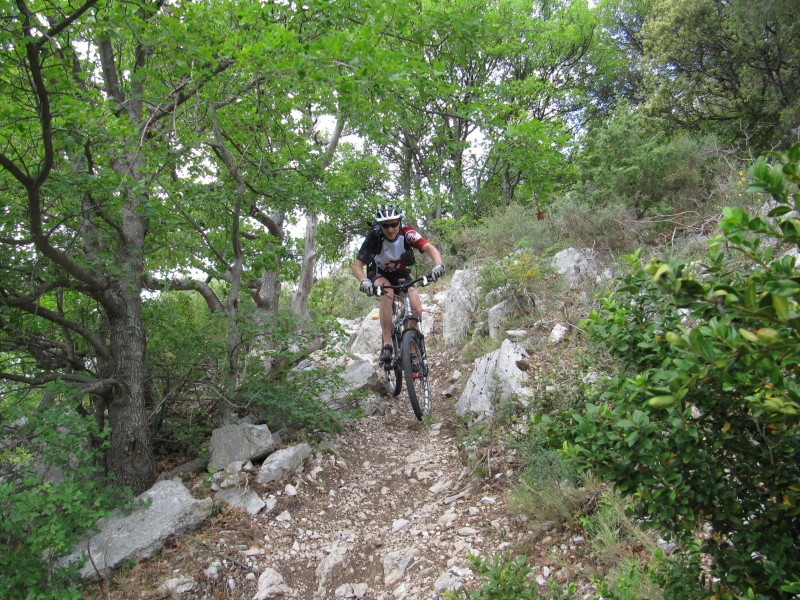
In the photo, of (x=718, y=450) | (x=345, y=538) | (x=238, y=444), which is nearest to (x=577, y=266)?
(x=345, y=538)

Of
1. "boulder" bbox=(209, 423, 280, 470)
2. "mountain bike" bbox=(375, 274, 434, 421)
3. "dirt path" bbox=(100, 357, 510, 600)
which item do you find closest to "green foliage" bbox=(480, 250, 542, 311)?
"mountain bike" bbox=(375, 274, 434, 421)

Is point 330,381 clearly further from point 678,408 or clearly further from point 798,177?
point 798,177

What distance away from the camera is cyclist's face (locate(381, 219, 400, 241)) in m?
5.86

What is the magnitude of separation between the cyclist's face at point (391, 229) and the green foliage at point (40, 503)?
357 centimetres

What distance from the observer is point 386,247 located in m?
6.02

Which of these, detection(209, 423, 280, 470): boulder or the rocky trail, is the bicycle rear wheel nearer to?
the rocky trail

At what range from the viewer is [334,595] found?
334 cm

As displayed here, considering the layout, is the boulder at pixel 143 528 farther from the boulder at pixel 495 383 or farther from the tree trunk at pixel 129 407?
the boulder at pixel 495 383

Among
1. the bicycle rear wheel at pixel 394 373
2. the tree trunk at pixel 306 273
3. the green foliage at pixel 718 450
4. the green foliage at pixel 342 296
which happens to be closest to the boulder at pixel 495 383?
the bicycle rear wheel at pixel 394 373

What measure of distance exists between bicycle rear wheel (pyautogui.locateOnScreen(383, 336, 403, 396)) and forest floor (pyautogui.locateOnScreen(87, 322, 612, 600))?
49.1 inches

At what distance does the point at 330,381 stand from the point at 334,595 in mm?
2507

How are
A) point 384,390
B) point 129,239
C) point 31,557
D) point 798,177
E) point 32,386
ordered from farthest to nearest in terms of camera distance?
point 384,390 → point 129,239 → point 32,386 → point 31,557 → point 798,177

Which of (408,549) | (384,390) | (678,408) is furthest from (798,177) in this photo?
(384,390)

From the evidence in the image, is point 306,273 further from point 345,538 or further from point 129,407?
point 345,538
